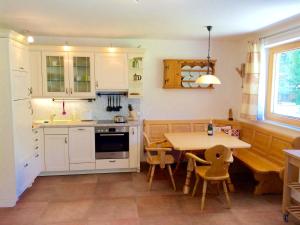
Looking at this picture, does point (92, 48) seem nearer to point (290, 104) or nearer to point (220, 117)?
point (220, 117)

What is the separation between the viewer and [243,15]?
10.1ft

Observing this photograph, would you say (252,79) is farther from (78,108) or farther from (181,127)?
(78,108)

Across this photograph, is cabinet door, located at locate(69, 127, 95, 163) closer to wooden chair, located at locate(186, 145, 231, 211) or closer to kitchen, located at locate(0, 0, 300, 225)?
kitchen, located at locate(0, 0, 300, 225)

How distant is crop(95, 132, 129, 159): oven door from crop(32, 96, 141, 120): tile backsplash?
502 millimetres

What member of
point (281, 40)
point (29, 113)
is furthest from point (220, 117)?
point (29, 113)

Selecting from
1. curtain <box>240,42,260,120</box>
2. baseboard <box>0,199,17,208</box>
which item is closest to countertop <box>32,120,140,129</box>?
baseboard <box>0,199,17,208</box>

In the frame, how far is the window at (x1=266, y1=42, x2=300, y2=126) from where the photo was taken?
361 cm

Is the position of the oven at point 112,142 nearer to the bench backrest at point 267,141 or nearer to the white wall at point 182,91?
the white wall at point 182,91

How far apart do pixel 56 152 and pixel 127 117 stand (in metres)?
1.34

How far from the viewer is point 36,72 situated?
13.9 ft

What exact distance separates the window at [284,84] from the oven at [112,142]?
7.85ft

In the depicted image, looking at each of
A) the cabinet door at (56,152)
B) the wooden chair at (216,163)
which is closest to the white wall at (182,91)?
the cabinet door at (56,152)

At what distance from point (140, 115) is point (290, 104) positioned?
2460 mm

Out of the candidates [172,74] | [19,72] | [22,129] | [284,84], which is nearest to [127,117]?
[172,74]
